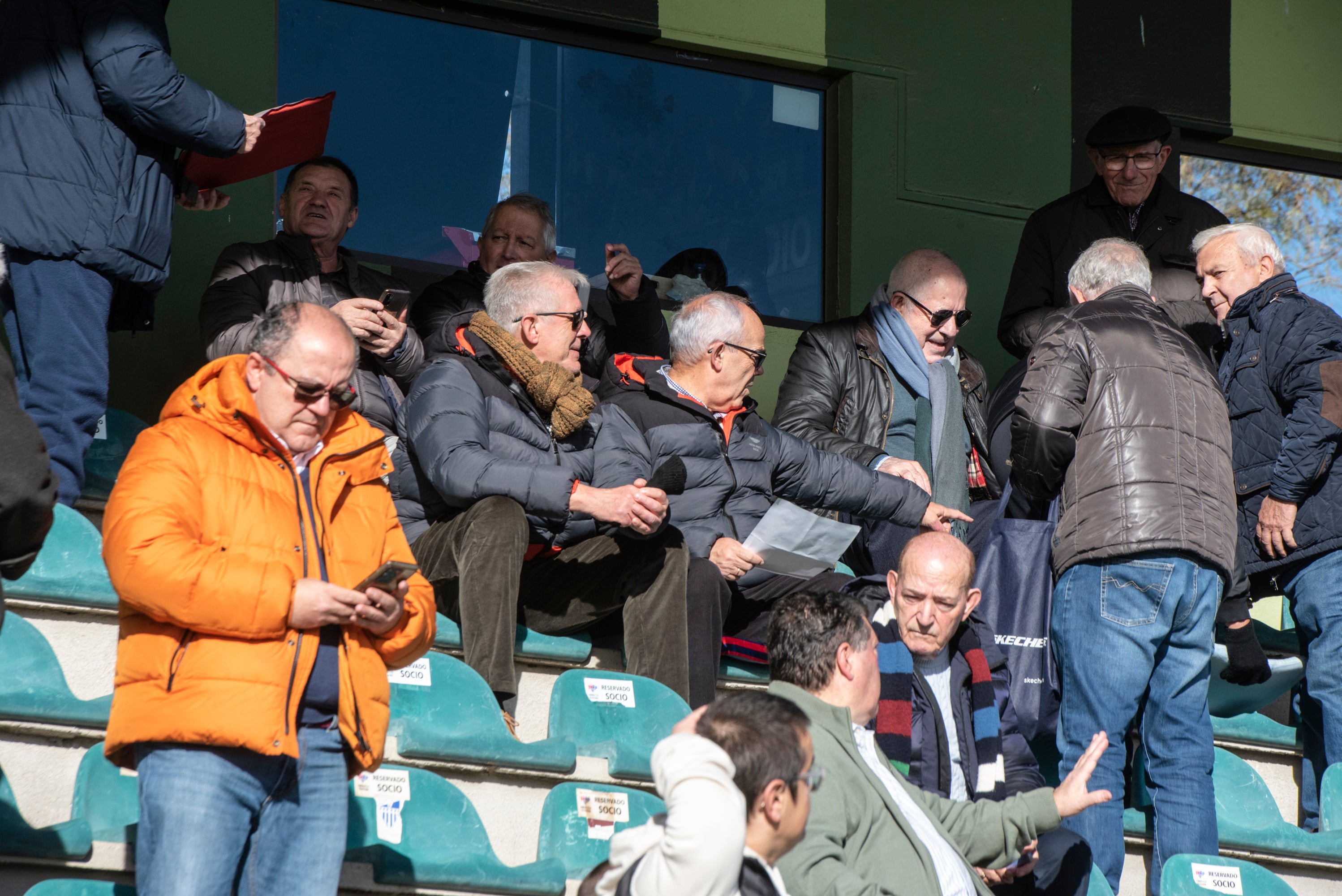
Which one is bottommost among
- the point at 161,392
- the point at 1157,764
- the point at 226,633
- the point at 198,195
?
the point at 1157,764

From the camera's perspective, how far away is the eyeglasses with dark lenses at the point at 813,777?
87.3 inches

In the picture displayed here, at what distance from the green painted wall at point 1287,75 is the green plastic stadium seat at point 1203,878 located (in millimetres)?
4397

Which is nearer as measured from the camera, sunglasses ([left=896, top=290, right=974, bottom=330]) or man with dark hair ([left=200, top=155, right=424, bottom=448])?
man with dark hair ([left=200, top=155, right=424, bottom=448])

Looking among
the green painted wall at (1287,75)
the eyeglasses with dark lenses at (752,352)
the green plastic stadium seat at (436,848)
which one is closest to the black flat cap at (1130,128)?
the green painted wall at (1287,75)

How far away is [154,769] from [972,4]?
18.4 feet

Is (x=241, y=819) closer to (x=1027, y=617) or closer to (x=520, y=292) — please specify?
(x=520, y=292)

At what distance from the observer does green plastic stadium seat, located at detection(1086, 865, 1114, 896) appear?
3.65 metres

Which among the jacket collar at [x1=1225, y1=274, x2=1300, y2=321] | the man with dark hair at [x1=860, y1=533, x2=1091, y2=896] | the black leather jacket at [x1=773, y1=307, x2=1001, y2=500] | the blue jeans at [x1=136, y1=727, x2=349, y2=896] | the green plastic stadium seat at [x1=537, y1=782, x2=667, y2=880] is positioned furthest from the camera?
the black leather jacket at [x1=773, y1=307, x2=1001, y2=500]

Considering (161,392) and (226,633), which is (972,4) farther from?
(226,633)

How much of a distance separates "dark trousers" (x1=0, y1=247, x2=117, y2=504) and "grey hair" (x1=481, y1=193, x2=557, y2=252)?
1500mm

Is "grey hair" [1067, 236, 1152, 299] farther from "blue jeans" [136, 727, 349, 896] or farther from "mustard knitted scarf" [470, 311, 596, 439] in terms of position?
"blue jeans" [136, 727, 349, 896]

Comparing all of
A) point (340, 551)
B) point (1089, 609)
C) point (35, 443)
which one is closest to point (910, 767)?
point (1089, 609)

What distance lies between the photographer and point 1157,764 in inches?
159

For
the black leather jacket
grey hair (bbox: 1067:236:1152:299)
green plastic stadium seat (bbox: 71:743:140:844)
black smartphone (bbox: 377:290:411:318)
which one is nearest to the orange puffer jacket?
green plastic stadium seat (bbox: 71:743:140:844)
